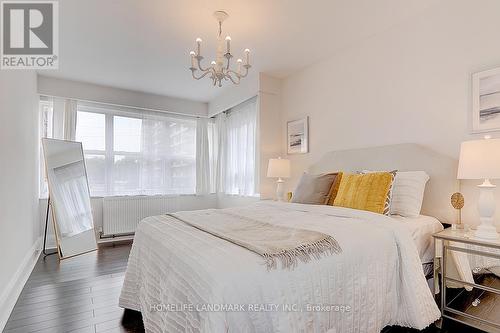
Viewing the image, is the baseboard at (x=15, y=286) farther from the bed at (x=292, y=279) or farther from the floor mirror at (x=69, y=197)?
the bed at (x=292, y=279)

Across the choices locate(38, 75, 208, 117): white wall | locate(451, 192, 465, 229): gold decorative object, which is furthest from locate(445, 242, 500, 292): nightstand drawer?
locate(38, 75, 208, 117): white wall

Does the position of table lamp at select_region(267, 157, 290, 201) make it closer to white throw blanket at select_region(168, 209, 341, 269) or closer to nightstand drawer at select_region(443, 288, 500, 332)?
white throw blanket at select_region(168, 209, 341, 269)

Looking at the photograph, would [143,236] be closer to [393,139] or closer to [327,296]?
[327,296]

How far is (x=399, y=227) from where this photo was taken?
1784mm

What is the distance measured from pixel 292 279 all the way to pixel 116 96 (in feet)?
14.5

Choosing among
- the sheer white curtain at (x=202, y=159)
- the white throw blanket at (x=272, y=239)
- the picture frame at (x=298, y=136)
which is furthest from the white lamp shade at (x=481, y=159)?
the sheer white curtain at (x=202, y=159)

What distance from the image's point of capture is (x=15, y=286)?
238cm

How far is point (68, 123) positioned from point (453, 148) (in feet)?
16.1

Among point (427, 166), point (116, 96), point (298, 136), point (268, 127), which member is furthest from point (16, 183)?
point (427, 166)

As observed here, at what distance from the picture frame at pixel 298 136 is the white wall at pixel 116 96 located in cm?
219

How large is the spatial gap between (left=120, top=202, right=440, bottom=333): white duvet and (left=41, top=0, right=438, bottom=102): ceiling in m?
1.83

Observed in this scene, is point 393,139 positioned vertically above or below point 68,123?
below

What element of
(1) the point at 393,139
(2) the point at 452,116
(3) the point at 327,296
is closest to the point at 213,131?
(1) the point at 393,139

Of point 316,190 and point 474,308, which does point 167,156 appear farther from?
point 474,308
